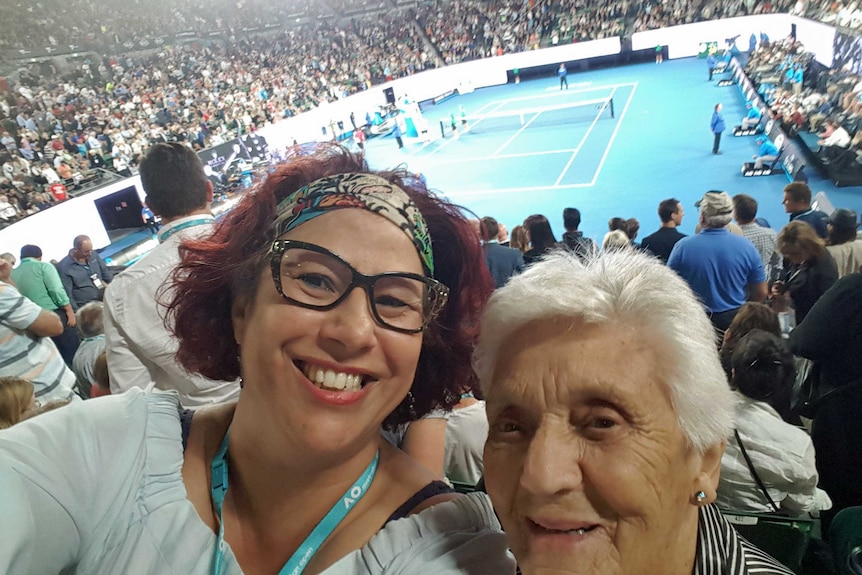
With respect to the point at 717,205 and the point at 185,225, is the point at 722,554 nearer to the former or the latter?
the point at 185,225

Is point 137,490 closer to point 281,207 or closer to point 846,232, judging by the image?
point 281,207

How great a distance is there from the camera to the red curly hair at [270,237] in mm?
1581

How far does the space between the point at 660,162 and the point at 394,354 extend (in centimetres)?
1518

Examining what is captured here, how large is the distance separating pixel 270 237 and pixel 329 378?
0.46 m

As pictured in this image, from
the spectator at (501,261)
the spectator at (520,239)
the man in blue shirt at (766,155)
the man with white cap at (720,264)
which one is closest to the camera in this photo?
the man with white cap at (720,264)

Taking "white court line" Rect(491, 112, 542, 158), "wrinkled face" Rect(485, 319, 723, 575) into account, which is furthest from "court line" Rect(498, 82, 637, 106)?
"wrinkled face" Rect(485, 319, 723, 575)

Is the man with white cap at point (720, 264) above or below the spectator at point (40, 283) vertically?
below

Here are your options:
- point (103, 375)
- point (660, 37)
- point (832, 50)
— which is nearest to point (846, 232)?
point (103, 375)

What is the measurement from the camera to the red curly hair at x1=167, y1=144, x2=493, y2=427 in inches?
62.2

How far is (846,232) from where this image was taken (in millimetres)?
4840

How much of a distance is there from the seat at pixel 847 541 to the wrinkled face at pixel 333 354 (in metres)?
2.01

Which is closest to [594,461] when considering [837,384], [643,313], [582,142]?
[643,313]

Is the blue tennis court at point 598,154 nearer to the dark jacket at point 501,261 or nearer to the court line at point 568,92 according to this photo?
the court line at point 568,92

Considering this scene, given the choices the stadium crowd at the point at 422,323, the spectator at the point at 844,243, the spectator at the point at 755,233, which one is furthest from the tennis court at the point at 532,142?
the spectator at the point at 844,243
